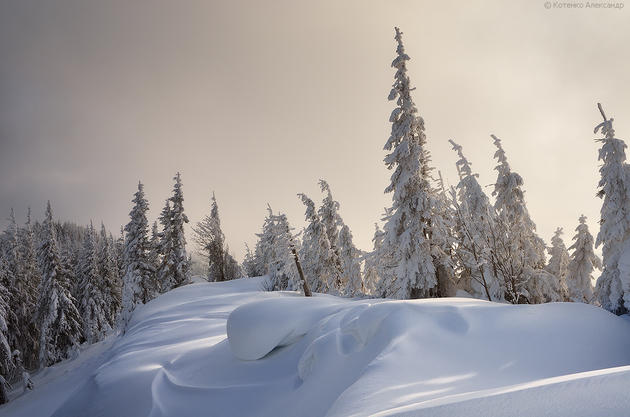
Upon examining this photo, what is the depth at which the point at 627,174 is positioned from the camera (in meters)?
10.5

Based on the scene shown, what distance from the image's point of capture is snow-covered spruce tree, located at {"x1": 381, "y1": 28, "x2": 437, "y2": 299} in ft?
52.1

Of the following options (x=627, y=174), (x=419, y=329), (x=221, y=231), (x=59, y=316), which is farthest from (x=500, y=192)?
(x=59, y=316)

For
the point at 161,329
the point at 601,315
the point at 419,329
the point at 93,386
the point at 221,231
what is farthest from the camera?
the point at 221,231

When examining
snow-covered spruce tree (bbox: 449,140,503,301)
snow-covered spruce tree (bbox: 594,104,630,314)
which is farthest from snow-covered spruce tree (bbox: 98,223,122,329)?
snow-covered spruce tree (bbox: 594,104,630,314)

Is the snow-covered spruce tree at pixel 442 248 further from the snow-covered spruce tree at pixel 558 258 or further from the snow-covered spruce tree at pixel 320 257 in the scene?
the snow-covered spruce tree at pixel 320 257

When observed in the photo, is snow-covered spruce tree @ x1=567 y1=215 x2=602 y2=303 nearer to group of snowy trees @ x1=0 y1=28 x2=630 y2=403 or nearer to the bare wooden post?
group of snowy trees @ x1=0 y1=28 x2=630 y2=403

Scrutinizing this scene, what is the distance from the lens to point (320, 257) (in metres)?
29.6

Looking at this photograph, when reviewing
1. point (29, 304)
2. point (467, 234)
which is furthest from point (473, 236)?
point (29, 304)

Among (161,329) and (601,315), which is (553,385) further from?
(161,329)

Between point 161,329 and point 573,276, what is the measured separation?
19610 millimetres

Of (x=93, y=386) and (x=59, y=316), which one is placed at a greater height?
(x=93, y=386)

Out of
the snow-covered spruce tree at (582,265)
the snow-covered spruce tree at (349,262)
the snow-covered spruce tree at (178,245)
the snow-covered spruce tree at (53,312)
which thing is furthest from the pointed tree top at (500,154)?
the snow-covered spruce tree at (53,312)

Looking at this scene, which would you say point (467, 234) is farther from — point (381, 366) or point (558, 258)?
point (558, 258)

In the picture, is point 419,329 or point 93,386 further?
point 93,386
